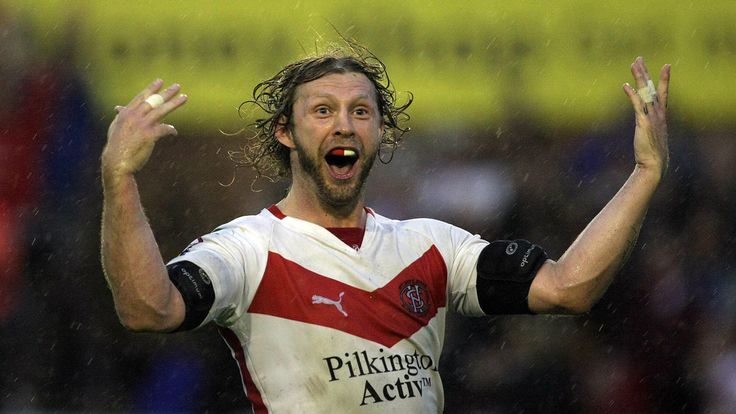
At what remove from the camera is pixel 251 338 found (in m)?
3.95

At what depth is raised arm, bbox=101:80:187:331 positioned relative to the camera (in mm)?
3383

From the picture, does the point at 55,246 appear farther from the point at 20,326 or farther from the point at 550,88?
the point at 550,88

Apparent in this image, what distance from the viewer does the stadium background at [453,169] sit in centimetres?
761

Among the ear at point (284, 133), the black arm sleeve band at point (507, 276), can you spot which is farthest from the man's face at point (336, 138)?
the black arm sleeve band at point (507, 276)

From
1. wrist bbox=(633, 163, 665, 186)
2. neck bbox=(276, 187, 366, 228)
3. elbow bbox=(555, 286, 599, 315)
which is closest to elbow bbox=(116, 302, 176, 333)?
neck bbox=(276, 187, 366, 228)

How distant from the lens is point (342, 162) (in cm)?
439

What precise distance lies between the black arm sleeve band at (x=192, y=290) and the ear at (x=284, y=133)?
99 cm

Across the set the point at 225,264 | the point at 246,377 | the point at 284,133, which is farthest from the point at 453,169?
the point at 225,264

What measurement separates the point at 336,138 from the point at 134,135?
3.43 feet

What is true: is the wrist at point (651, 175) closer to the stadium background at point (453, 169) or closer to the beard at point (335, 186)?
the beard at point (335, 186)

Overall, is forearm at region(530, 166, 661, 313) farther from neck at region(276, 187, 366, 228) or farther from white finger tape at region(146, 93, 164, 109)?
white finger tape at region(146, 93, 164, 109)

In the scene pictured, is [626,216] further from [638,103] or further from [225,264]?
[225,264]

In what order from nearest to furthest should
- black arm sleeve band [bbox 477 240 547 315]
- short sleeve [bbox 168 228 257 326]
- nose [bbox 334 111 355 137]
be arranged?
short sleeve [bbox 168 228 257 326]
black arm sleeve band [bbox 477 240 547 315]
nose [bbox 334 111 355 137]

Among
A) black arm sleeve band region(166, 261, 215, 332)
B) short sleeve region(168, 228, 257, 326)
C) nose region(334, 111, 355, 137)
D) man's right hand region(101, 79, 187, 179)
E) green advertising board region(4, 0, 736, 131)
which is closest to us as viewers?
man's right hand region(101, 79, 187, 179)
